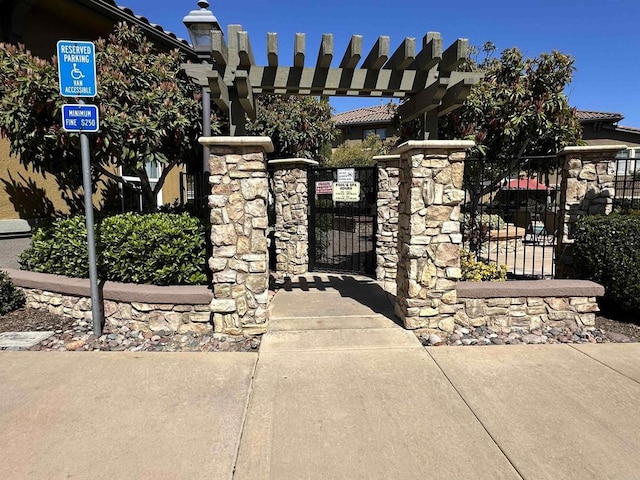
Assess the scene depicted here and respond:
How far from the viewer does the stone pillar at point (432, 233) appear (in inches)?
174

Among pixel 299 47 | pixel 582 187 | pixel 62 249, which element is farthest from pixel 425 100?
pixel 62 249

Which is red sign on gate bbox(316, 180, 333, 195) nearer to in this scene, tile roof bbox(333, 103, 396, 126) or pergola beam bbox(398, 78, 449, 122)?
pergola beam bbox(398, 78, 449, 122)

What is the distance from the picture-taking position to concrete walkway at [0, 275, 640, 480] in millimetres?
2457

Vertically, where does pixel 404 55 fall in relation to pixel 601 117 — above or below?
below

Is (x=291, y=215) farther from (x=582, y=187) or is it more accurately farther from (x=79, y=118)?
(x=582, y=187)

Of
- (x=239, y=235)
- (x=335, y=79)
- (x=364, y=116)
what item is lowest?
(x=239, y=235)

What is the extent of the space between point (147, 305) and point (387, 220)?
4116 millimetres

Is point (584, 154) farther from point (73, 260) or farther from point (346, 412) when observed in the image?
point (73, 260)

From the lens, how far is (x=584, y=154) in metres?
5.45

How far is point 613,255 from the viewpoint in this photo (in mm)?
4723

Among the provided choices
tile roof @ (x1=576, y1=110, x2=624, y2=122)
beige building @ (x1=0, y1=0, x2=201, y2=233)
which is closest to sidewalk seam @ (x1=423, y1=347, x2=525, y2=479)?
beige building @ (x1=0, y1=0, x2=201, y2=233)

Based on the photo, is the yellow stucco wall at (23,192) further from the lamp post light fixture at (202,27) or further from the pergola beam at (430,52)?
the pergola beam at (430,52)

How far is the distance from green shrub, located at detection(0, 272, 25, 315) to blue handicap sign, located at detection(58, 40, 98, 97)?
270cm

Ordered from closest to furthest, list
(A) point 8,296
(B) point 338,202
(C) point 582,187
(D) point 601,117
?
(A) point 8,296, (C) point 582,187, (B) point 338,202, (D) point 601,117
